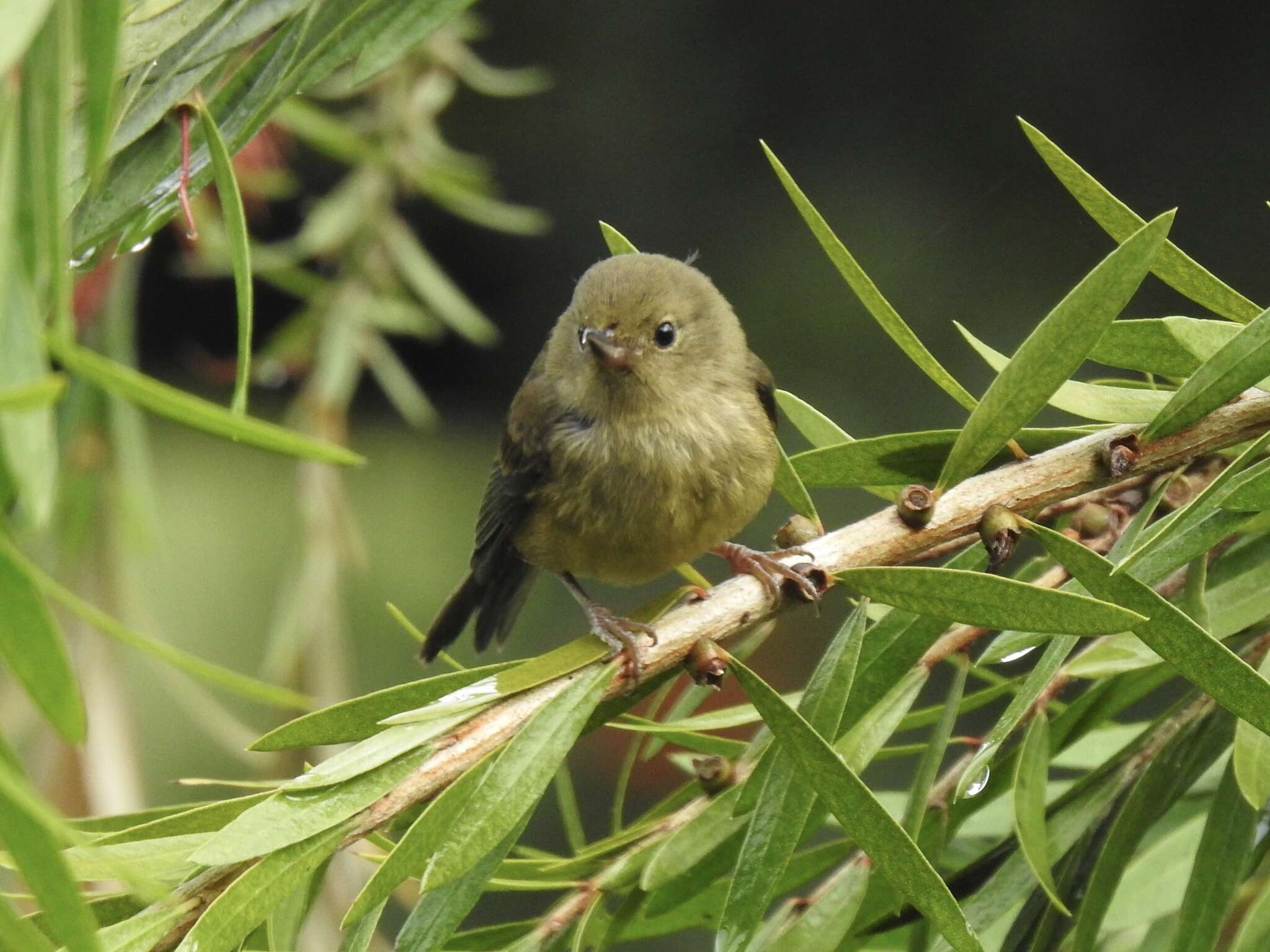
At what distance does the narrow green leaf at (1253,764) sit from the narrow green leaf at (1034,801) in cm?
14

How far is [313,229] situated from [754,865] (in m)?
1.67

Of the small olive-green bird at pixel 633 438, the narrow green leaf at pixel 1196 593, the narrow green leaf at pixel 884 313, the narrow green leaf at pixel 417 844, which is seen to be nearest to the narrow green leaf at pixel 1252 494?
the narrow green leaf at pixel 1196 593

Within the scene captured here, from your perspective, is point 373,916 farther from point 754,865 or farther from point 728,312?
point 728,312

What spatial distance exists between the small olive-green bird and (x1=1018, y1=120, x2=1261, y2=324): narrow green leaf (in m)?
0.92

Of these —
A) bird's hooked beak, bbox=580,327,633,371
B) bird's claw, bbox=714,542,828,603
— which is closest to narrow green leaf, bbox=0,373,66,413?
bird's claw, bbox=714,542,828,603

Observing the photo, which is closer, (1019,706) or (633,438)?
(1019,706)

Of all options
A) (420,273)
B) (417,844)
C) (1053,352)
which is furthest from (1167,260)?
(420,273)

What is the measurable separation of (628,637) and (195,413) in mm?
554

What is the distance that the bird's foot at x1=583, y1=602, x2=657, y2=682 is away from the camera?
1039 millimetres

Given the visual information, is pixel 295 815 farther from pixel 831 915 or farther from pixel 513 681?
pixel 831 915

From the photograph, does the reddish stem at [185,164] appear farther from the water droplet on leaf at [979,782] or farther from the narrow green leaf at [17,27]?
the water droplet on leaf at [979,782]

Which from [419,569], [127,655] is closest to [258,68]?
[127,655]

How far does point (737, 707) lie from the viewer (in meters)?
1.28

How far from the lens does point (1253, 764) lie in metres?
1.00
